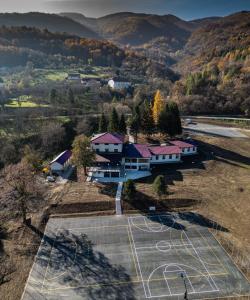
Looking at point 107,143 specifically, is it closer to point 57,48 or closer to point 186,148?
point 186,148

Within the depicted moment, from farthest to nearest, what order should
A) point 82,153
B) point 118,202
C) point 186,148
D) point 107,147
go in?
point 186,148 < point 107,147 < point 82,153 < point 118,202

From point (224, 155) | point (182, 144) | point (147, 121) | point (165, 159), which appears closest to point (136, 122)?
point (147, 121)

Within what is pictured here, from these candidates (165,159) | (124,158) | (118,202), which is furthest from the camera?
(165,159)

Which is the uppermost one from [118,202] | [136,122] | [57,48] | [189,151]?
[57,48]

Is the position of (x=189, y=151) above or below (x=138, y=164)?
above

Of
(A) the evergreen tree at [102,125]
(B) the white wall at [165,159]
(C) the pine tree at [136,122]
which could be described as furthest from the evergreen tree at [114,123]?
(B) the white wall at [165,159]

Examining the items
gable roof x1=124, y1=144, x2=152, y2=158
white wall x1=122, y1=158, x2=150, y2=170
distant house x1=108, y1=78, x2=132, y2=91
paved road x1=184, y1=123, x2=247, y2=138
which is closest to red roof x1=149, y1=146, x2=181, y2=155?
gable roof x1=124, y1=144, x2=152, y2=158

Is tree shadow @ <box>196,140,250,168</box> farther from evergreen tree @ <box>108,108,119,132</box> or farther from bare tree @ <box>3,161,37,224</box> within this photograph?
bare tree @ <box>3,161,37,224</box>
